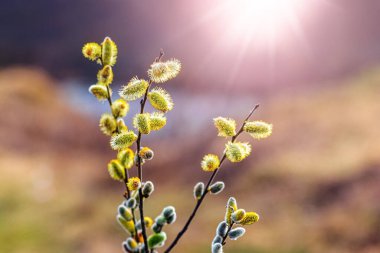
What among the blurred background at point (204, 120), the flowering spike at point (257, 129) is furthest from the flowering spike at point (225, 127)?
the blurred background at point (204, 120)

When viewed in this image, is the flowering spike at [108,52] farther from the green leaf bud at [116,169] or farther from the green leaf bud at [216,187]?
the green leaf bud at [216,187]

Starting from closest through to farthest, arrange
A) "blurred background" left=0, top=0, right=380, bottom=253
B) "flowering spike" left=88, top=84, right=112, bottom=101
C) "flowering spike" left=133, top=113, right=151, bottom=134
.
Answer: "flowering spike" left=133, top=113, right=151, bottom=134
"flowering spike" left=88, top=84, right=112, bottom=101
"blurred background" left=0, top=0, right=380, bottom=253

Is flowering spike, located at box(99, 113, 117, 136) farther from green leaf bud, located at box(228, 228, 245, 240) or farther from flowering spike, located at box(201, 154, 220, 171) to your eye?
green leaf bud, located at box(228, 228, 245, 240)

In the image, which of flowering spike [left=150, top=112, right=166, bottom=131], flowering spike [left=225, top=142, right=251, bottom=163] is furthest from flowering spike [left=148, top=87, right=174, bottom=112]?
flowering spike [left=225, top=142, right=251, bottom=163]

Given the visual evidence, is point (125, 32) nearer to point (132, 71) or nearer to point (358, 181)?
point (132, 71)

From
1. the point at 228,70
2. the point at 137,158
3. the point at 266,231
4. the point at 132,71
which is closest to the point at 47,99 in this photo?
the point at 132,71

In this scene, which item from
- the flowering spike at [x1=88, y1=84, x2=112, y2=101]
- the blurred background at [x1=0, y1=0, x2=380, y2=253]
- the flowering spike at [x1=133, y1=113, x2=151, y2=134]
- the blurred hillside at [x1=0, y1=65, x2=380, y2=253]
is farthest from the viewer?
the blurred background at [x1=0, y1=0, x2=380, y2=253]
